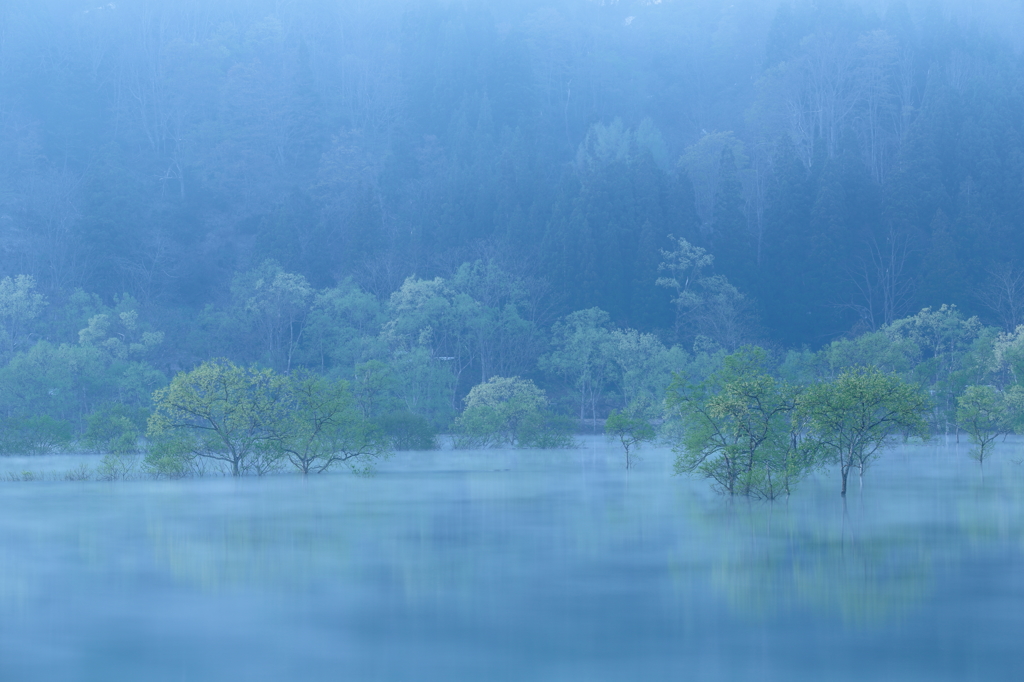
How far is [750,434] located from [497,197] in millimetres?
59673

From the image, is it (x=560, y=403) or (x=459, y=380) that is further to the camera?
(x=459, y=380)

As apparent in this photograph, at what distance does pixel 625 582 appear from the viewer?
1545 cm

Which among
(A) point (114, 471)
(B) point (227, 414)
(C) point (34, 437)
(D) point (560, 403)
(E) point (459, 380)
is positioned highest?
(E) point (459, 380)

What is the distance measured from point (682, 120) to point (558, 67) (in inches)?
509

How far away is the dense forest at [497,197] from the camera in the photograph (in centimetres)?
6372

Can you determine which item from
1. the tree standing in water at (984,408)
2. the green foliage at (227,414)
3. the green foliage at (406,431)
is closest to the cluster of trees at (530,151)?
the green foliage at (406,431)

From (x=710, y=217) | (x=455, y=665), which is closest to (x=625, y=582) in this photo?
(x=455, y=665)

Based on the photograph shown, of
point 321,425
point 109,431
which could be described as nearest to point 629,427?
point 321,425

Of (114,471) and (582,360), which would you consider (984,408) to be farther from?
(114,471)

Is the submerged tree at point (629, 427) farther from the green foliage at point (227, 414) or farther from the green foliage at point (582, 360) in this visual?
the green foliage at point (582, 360)

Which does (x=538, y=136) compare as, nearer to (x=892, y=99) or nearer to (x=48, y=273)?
(x=892, y=99)

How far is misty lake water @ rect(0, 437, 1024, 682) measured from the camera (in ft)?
36.2

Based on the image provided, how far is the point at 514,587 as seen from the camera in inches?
599

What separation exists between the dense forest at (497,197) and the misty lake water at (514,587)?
25.3 metres
